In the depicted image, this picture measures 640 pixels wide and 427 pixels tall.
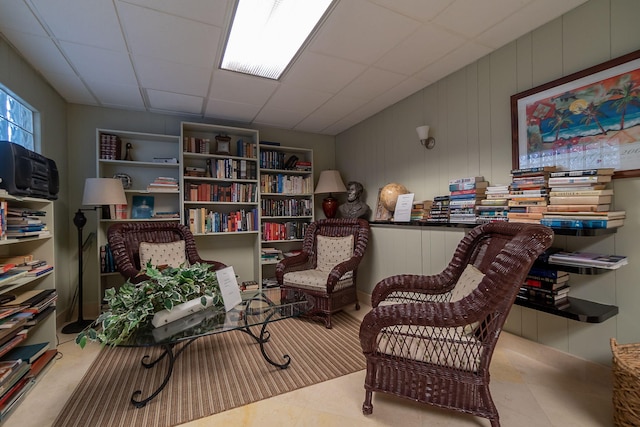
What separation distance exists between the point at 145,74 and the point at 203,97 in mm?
585

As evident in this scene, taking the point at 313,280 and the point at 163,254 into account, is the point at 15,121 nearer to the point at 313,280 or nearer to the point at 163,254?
the point at 163,254

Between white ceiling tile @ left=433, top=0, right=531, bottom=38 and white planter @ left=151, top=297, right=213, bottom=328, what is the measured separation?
7.77 ft

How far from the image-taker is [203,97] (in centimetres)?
295

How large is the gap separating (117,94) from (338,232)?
276cm

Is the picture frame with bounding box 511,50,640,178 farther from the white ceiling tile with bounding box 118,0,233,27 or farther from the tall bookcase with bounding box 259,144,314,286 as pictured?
the tall bookcase with bounding box 259,144,314,286

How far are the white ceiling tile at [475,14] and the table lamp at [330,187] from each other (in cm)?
216

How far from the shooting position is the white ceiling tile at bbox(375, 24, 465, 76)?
1.95 meters

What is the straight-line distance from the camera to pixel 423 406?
1.55 meters

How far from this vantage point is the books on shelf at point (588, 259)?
4.88 ft

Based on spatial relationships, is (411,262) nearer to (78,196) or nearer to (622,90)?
(622,90)

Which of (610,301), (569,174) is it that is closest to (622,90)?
(569,174)


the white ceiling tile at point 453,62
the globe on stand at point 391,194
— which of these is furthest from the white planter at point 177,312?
the white ceiling tile at point 453,62

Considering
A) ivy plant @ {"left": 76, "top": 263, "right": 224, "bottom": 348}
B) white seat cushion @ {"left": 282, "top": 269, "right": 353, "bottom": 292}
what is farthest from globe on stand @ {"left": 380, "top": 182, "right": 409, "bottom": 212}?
ivy plant @ {"left": 76, "top": 263, "right": 224, "bottom": 348}

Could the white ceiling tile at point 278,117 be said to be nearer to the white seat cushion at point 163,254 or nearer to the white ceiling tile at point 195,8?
the white ceiling tile at point 195,8
